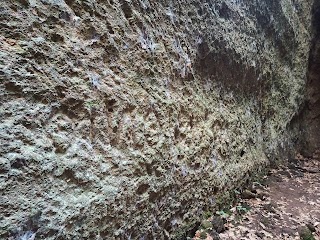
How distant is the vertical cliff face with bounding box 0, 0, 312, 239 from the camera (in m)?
2.07

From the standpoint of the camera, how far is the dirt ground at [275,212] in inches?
157

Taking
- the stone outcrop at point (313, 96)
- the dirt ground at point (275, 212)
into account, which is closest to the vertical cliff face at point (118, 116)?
the dirt ground at point (275, 212)

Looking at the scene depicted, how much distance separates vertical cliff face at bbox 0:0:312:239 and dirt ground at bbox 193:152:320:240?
0.35 m

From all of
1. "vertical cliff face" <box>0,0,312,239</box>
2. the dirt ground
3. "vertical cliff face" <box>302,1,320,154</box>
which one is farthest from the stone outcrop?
"vertical cliff face" <box>0,0,312,239</box>

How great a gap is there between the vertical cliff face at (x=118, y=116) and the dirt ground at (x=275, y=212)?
350mm

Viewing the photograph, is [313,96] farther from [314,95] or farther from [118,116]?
[118,116]

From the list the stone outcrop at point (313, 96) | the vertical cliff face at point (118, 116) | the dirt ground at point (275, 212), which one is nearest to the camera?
the vertical cliff face at point (118, 116)

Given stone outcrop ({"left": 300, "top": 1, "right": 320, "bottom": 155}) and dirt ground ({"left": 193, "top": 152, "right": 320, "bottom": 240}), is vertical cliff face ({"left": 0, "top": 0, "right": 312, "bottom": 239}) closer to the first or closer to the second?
dirt ground ({"left": 193, "top": 152, "right": 320, "bottom": 240})

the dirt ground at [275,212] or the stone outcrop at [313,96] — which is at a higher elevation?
the stone outcrop at [313,96]

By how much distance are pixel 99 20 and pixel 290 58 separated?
7.02 m

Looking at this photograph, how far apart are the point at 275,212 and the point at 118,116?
134 inches

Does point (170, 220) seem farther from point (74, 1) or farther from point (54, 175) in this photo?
point (74, 1)

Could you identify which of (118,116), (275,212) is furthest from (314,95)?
(118,116)

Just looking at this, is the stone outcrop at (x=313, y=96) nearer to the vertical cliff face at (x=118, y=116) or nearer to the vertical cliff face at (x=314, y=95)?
the vertical cliff face at (x=314, y=95)
